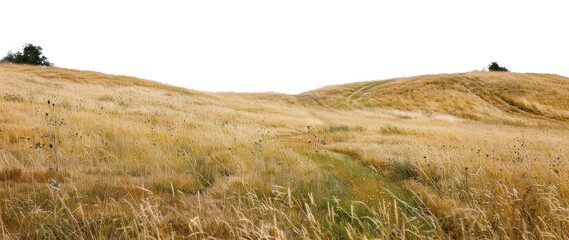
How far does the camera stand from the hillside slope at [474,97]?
2814cm

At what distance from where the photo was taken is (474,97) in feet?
110

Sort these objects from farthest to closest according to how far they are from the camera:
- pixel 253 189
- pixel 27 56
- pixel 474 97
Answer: pixel 27 56 → pixel 474 97 → pixel 253 189

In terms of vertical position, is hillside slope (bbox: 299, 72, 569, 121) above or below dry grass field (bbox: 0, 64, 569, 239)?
above

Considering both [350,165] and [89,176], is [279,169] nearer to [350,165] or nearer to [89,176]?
[350,165]

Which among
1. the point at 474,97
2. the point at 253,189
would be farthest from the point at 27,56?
the point at 474,97

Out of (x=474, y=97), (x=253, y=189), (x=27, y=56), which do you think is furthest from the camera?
(x=27, y=56)

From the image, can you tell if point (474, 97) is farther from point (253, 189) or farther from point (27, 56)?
point (27, 56)

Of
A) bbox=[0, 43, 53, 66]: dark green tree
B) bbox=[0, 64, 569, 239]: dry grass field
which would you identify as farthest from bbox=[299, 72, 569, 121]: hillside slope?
bbox=[0, 43, 53, 66]: dark green tree

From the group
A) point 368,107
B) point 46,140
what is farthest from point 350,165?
point 368,107

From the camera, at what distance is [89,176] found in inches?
143

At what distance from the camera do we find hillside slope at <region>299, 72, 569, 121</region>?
92.3 ft

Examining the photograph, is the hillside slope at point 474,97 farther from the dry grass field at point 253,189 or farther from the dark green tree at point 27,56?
the dark green tree at point 27,56

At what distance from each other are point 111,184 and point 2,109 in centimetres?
839

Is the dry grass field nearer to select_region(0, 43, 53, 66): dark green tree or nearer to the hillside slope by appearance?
the hillside slope
